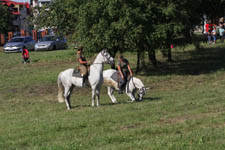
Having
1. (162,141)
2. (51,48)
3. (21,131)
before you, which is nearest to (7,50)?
(51,48)

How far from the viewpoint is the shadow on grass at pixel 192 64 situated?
29594 mm

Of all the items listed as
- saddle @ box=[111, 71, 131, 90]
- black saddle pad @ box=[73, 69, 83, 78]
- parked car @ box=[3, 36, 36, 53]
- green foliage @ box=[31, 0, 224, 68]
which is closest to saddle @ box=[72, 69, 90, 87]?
black saddle pad @ box=[73, 69, 83, 78]

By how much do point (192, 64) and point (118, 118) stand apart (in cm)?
2107

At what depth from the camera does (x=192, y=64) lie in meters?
33.6

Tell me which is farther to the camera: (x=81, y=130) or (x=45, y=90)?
(x=45, y=90)

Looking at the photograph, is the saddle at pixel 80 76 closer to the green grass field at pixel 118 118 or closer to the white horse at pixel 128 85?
the green grass field at pixel 118 118

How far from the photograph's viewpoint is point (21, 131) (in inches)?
484

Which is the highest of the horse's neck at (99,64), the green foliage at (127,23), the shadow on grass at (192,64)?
the green foliage at (127,23)

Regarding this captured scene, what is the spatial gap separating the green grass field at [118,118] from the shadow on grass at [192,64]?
1761 mm

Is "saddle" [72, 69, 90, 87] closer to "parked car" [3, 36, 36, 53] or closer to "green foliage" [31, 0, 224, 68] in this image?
"green foliage" [31, 0, 224, 68]

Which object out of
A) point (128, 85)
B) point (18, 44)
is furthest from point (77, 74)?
point (18, 44)

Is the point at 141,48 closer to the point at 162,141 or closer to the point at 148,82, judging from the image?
the point at 148,82

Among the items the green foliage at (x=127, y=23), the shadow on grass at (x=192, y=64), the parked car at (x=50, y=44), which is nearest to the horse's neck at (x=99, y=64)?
the green foliage at (x=127, y=23)

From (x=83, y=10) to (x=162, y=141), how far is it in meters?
16.2
